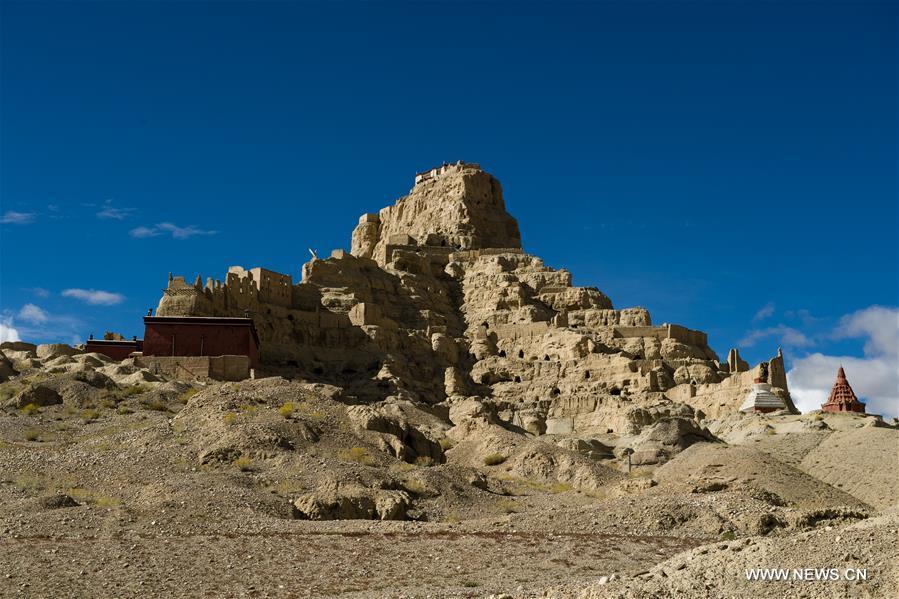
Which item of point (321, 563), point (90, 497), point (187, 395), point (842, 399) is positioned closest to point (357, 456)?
point (90, 497)

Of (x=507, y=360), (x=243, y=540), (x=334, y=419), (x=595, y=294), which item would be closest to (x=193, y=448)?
(x=334, y=419)

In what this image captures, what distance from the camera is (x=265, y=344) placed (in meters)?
72.9

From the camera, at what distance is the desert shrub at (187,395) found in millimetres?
43062

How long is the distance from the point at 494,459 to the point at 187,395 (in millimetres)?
12365

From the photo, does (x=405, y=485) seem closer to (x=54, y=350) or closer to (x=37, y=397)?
(x=37, y=397)

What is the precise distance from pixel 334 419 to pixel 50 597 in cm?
1802

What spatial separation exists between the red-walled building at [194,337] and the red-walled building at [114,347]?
620 centimetres

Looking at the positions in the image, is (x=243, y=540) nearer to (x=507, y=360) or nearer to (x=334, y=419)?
(x=334, y=419)

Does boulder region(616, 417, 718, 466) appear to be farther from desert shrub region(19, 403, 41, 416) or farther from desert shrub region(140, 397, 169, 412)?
desert shrub region(19, 403, 41, 416)

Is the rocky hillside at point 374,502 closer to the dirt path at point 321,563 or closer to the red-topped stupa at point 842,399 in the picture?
the dirt path at point 321,563

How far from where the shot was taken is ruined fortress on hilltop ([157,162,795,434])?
69.4 metres

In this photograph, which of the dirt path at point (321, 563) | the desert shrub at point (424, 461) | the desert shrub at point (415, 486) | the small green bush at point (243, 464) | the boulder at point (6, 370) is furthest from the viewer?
the boulder at point (6, 370)

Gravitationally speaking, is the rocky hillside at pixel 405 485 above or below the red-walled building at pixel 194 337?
below

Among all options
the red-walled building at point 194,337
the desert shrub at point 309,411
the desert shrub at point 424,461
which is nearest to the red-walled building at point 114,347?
the red-walled building at point 194,337
